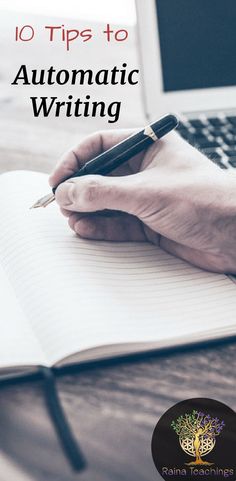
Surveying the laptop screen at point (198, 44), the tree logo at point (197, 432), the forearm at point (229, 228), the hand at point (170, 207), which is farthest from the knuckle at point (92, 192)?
the laptop screen at point (198, 44)

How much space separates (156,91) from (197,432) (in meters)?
0.52

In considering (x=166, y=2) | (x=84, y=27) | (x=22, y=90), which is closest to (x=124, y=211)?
(x=166, y=2)

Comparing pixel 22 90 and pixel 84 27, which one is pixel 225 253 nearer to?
pixel 22 90

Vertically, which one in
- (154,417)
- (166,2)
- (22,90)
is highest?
(166,2)

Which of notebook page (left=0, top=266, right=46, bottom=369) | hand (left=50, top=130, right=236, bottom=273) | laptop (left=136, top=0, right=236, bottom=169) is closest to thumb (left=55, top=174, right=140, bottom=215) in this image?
hand (left=50, top=130, right=236, bottom=273)

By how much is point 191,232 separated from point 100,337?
0.53 ft

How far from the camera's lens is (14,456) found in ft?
1.28

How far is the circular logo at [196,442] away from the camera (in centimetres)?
40

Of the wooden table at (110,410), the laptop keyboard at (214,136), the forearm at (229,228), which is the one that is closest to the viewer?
the wooden table at (110,410)

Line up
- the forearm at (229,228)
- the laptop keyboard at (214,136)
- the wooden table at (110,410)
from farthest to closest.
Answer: the laptop keyboard at (214,136)
the forearm at (229,228)
the wooden table at (110,410)

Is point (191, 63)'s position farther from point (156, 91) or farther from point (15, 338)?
point (15, 338)

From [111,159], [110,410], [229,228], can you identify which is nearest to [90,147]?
[111,159]

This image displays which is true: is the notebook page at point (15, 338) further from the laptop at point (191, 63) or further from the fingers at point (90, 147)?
the laptop at point (191, 63)

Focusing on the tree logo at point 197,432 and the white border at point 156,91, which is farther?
the white border at point 156,91
